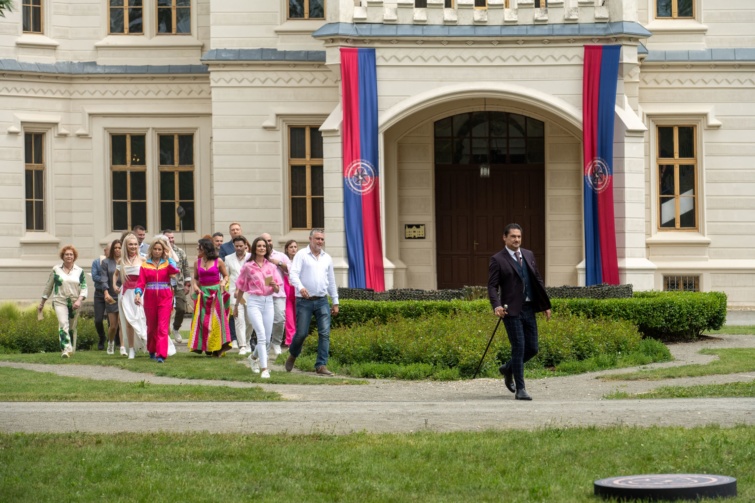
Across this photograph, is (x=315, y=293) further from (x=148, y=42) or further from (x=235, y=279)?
(x=148, y=42)

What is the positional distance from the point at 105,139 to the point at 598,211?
10518mm

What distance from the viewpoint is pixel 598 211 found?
998 inches

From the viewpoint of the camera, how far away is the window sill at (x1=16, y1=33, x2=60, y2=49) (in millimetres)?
29423

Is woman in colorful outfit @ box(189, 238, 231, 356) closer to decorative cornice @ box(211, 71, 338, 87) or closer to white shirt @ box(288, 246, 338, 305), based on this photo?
white shirt @ box(288, 246, 338, 305)

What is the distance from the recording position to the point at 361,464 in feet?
32.9

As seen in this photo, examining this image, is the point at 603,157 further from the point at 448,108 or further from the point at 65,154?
the point at 65,154

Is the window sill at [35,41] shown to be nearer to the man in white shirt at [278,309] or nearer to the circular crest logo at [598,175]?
the circular crest logo at [598,175]

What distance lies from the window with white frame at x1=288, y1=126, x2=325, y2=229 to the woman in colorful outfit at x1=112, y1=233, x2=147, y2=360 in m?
8.84

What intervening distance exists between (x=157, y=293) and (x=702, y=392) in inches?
310

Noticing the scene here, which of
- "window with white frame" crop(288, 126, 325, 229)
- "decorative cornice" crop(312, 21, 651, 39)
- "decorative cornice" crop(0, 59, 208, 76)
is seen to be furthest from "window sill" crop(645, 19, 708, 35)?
"decorative cornice" crop(0, 59, 208, 76)

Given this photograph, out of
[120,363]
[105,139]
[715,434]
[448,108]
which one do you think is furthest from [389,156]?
[715,434]

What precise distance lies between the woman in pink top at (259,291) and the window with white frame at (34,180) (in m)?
13.4

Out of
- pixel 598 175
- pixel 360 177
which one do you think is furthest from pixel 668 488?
pixel 360 177

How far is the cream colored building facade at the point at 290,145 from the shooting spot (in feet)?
92.9
